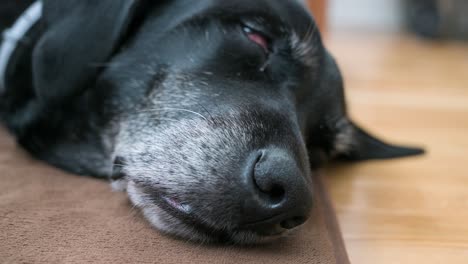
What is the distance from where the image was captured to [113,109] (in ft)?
4.90

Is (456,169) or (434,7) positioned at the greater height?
(456,169)

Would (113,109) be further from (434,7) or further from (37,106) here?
(434,7)

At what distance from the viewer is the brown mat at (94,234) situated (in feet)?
3.49

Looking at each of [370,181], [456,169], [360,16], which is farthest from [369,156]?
[360,16]

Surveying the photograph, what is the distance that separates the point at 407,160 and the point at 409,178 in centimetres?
19

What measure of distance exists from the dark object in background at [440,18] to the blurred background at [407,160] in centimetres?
6

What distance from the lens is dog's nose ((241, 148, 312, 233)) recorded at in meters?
1.05

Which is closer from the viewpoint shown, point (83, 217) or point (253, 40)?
point (83, 217)

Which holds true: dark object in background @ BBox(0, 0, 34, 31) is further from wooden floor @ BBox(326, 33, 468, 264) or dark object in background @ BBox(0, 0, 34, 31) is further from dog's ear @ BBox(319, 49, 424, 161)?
wooden floor @ BBox(326, 33, 468, 264)

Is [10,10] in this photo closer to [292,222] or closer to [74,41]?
[74,41]

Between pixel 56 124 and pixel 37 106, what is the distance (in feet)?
0.26

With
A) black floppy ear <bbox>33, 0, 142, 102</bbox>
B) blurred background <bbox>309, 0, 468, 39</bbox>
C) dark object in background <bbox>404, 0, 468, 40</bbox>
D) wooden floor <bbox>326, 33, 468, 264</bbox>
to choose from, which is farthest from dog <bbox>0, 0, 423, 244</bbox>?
dark object in background <bbox>404, 0, 468, 40</bbox>

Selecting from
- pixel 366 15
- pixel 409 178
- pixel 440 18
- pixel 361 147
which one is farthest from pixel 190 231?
pixel 366 15

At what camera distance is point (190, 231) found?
1.15m
